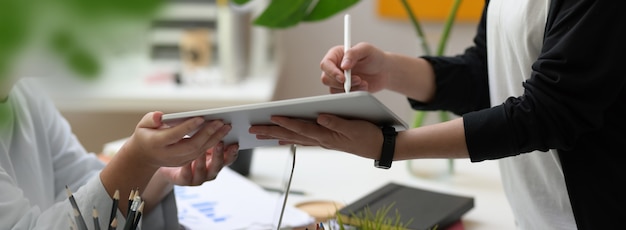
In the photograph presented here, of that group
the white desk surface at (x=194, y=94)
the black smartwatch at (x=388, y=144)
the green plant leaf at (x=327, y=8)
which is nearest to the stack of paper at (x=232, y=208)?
the black smartwatch at (x=388, y=144)

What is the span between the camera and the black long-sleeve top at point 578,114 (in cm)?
77

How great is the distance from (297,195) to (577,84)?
25.8 inches

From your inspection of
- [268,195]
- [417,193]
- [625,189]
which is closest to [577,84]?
[625,189]

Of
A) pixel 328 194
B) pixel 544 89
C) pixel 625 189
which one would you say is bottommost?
pixel 328 194

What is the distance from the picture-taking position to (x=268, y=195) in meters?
1.21

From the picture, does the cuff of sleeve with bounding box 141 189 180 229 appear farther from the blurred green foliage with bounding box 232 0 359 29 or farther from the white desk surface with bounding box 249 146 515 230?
the blurred green foliage with bounding box 232 0 359 29

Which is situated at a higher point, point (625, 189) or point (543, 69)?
point (543, 69)

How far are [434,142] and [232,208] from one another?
1.39ft

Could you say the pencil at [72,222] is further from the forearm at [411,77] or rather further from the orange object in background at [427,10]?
the orange object in background at [427,10]

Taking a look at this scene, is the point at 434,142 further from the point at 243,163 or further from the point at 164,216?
the point at 243,163

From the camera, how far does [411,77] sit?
113cm

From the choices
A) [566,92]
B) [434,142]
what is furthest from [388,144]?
[566,92]

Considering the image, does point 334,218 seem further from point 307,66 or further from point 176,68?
point 307,66

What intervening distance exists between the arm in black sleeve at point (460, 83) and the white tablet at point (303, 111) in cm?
34
